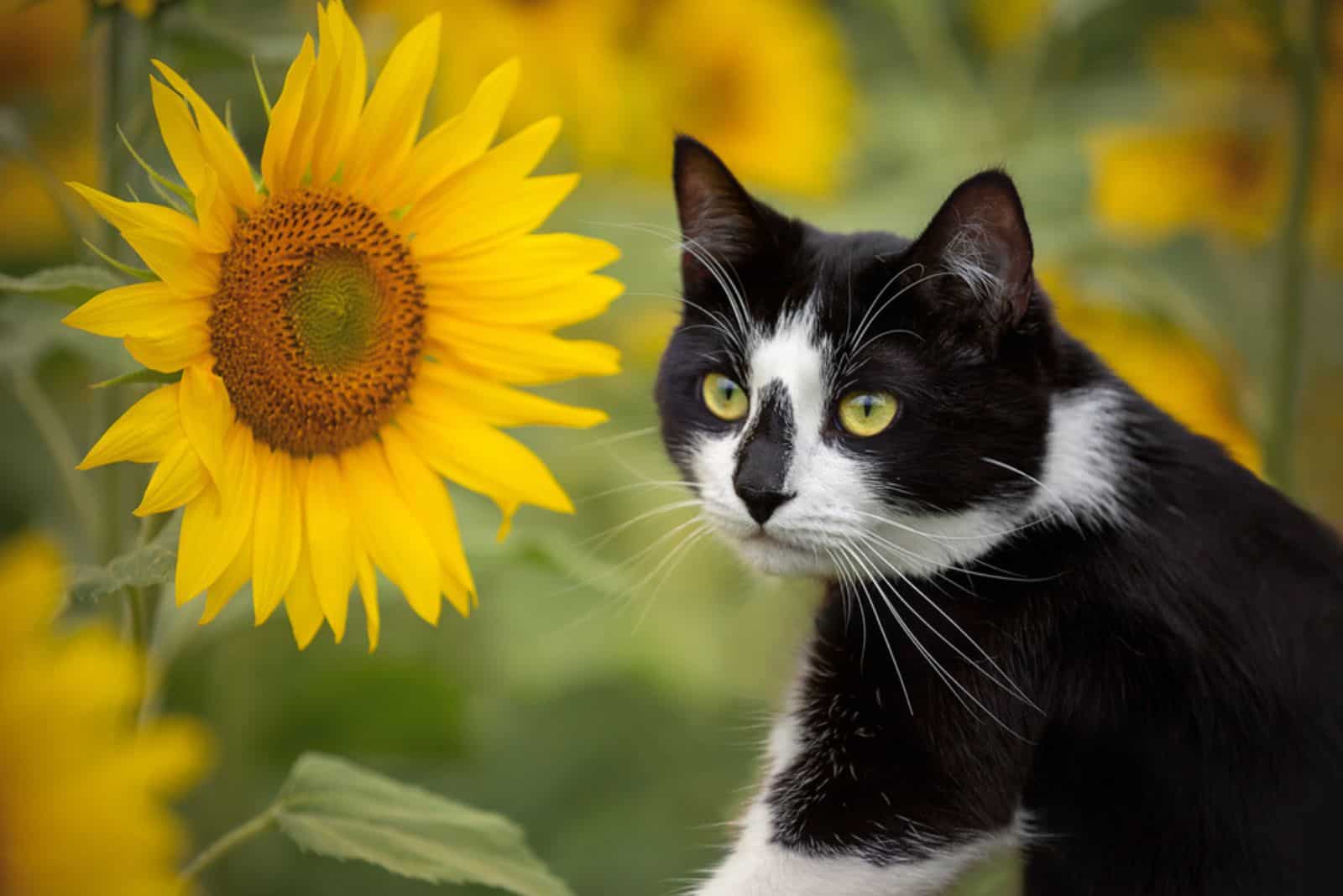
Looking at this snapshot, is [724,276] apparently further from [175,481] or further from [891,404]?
[175,481]

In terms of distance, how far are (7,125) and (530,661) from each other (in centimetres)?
75

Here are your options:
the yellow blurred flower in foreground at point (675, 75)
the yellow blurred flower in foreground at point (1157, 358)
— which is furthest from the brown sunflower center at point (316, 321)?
the yellow blurred flower in foreground at point (1157, 358)

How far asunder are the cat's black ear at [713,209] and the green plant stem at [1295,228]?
23.9 inches

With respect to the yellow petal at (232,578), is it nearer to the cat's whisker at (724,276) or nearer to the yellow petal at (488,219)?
the yellow petal at (488,219)

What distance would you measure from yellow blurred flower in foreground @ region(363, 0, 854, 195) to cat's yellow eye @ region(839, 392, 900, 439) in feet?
2.10

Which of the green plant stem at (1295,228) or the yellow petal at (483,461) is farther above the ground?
the green plant stem at (1295,228)

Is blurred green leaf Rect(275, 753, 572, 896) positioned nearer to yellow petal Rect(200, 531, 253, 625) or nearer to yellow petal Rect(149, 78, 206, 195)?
yellow petal Rect(200, 531, 253, 625)

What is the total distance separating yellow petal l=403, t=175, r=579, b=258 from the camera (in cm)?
77

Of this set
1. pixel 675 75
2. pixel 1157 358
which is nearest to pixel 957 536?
pixel 1157 358

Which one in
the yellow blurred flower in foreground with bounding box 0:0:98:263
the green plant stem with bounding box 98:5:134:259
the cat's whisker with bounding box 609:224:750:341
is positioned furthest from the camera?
the yellow blurred flower in foreground with bounding box 0:0:98:263

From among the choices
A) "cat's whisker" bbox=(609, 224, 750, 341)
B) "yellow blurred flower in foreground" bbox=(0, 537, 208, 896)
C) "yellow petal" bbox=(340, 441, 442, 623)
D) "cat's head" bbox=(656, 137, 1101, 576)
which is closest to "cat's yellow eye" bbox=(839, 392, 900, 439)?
"cat's head" bbox=(656, 137, 1101, 576)

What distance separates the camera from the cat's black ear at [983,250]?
2.89 feet

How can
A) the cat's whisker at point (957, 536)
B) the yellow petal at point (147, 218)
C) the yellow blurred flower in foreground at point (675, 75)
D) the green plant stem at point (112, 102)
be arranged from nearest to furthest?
1. the yellow petal at point (147, 218)
2. the green plant stem at point (112, 102)
3. the cat's whisker at point (957, 536)
4. the yellow blurred flower in foreground at point (675, 75)

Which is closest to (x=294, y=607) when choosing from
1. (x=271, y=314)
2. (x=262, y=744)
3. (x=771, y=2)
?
(x=271, y=314)
